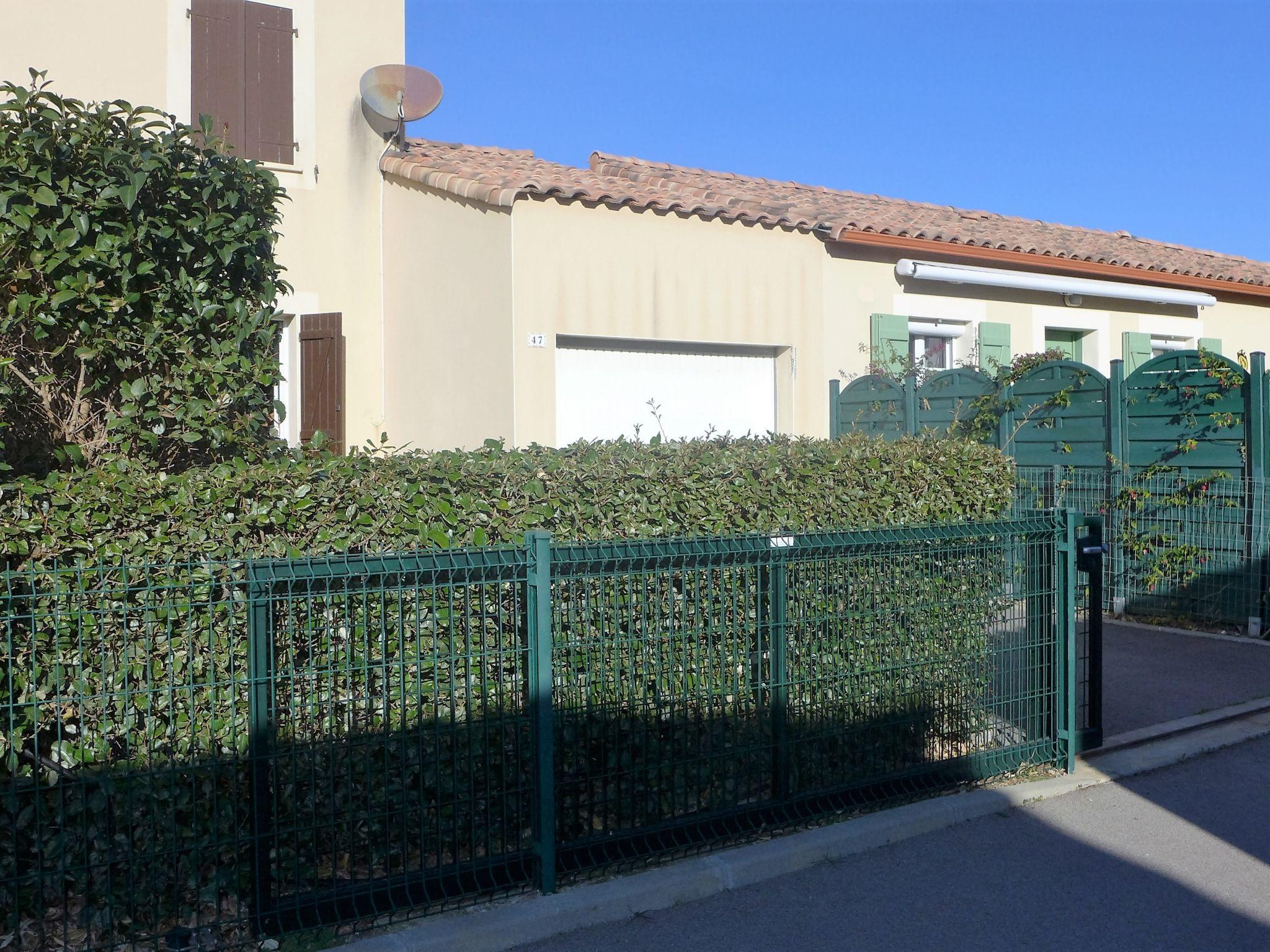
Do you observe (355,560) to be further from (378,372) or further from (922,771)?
(378,372)

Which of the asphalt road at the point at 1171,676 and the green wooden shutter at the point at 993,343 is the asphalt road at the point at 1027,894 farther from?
the green wooden shutter at the point at 993,343

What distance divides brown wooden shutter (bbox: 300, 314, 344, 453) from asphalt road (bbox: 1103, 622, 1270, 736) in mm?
6454

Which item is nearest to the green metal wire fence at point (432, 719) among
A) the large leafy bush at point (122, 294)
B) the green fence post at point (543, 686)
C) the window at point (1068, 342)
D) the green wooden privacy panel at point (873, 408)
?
the green fence post at point (543, 686)

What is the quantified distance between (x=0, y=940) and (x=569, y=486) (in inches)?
103

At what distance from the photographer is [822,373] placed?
447 inches

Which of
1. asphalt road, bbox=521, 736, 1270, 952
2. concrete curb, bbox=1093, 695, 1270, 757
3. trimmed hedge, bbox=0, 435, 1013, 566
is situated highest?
trimmed hedge, bbox=0, 435, 1013, 566

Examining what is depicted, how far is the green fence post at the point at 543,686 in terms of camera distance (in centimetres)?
429

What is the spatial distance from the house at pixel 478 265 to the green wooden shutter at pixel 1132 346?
348 cm

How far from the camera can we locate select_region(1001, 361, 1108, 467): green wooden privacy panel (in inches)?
406

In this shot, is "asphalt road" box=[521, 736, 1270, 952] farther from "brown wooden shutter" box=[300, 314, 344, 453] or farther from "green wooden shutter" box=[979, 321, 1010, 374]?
"green wooden shutter" box=[979, 321, 1010, 374]

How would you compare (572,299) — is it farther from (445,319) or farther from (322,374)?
(322,374)

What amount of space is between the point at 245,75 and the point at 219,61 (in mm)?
241

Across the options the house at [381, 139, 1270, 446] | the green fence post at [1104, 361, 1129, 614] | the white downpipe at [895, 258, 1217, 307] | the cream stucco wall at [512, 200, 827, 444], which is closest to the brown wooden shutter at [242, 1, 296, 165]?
the house at [381, 139, 1270, 446]

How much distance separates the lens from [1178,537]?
964cm
